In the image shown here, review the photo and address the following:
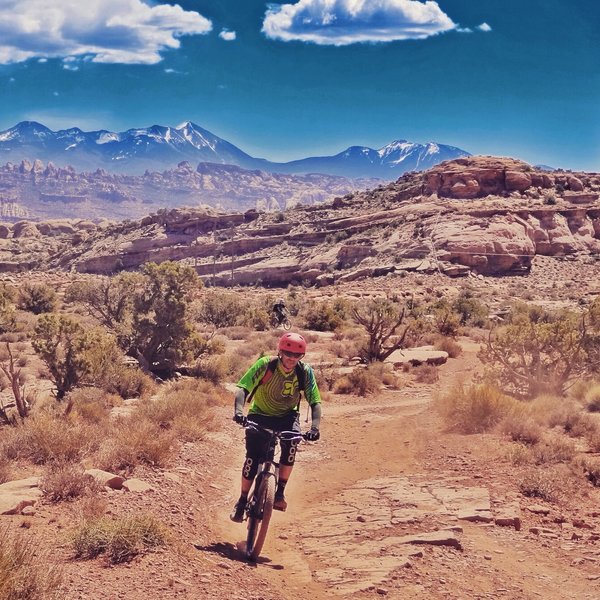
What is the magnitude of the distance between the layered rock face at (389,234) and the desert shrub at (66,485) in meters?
45.0

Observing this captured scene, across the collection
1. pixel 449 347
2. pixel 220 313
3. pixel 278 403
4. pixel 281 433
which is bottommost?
pixel 220 313

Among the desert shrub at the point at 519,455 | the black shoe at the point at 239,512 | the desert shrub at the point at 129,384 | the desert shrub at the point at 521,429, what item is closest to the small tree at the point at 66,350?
the desert shrub at the point at 129,384

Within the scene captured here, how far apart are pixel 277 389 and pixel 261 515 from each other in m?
1.19

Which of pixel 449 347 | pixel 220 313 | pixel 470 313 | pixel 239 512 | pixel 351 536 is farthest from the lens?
pixel 470 313

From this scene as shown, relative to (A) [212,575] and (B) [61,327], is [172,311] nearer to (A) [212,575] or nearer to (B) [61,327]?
(B) [61,327]

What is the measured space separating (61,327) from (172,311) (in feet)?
11.6

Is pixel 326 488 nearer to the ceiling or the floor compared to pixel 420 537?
nearer to the floor

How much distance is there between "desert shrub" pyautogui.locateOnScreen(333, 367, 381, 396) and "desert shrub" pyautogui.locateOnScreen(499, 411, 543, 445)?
218 inches

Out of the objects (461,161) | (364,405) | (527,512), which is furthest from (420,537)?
(461,161)

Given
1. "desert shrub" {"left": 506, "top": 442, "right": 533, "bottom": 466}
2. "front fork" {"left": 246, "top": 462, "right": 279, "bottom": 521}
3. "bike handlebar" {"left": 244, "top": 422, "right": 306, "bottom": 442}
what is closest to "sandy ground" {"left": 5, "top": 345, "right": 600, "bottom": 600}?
"desert shrub" {"left": 506, "top": 442, "right": 533, "bottom": 466}

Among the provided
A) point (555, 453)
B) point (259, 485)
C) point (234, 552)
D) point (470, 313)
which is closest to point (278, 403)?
point (259, 485)

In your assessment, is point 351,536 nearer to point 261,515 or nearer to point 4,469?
point 261,515

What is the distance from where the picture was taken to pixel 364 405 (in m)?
13.6

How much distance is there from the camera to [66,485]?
5977 millimetres
